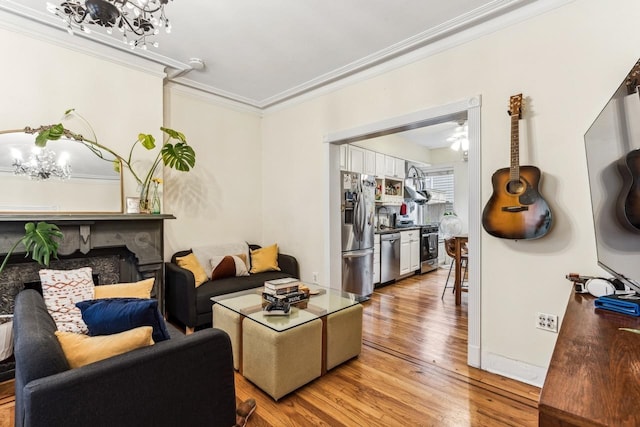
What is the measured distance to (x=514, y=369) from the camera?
226cm

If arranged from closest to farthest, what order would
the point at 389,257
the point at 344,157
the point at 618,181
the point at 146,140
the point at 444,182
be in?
the point at 618,181
the point at 146,140
the point at 344,157
the point at 389,257
the point at 444,182

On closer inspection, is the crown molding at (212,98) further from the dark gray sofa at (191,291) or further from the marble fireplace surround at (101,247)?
the dark gray sofa at (191,291)

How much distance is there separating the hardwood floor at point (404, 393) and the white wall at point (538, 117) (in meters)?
0.31

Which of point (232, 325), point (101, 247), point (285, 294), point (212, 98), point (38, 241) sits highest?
point (212, 98)

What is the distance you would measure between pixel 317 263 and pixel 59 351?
2.83 metres

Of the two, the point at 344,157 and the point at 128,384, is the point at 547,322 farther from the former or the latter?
the point at 344,157

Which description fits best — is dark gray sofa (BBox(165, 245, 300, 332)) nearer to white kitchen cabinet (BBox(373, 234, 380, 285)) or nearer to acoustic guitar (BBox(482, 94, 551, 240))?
white kitchen cabinet (BBox(373, 234, 380, 285))

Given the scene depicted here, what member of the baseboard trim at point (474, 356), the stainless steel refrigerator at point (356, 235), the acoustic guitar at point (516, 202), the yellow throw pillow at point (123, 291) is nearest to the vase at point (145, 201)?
the yellow throw pillow at point (123, 291)

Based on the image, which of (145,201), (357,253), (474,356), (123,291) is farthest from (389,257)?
(123,291)

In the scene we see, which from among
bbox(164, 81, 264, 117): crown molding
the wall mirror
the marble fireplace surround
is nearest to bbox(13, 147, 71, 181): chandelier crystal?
the wall mirror

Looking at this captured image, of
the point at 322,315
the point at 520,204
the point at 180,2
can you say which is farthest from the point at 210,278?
the point at 520,204

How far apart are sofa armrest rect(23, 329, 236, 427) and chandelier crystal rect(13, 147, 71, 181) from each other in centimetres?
225

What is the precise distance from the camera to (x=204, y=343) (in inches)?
52.5

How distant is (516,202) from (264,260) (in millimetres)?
2750
